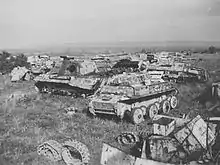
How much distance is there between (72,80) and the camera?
55.7 ft

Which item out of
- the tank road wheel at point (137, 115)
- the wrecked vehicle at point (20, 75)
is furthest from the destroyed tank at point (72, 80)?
the wrecked vehicle at point (20, 75)

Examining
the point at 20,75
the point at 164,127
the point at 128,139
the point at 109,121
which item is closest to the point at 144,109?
the point at 109,121

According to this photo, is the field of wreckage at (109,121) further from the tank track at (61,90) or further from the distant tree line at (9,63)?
the distant tree line at (9,63)

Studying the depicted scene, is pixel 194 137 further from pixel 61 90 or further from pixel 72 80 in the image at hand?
pixel 61 90

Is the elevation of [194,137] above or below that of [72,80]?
below

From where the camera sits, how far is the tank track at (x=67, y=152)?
7676 mm

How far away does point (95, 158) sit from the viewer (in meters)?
8.09

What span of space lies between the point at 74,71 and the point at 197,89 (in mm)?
7795

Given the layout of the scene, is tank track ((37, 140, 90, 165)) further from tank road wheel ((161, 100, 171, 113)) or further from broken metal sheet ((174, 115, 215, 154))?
Result: tank road wheel ((161, 100, 171, 113))

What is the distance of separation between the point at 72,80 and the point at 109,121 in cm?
564

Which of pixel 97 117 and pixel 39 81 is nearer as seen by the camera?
pixel 97 117

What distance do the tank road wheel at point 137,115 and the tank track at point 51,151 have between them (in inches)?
175

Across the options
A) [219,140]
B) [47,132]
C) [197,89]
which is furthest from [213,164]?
[197,89]

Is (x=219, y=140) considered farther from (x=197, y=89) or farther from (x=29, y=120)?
(x=197, y=89)
